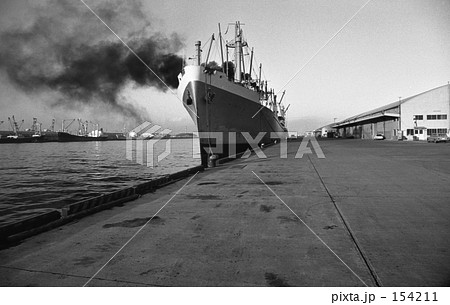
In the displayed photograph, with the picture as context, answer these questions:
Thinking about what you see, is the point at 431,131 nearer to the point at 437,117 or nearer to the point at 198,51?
the point at 437,117

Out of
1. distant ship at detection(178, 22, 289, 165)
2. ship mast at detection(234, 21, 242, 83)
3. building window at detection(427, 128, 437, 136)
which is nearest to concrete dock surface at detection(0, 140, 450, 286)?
distant ship at detection(178, 22, 289, 165)

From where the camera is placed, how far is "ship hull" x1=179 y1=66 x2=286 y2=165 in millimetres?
26719

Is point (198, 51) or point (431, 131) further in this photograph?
point (431, 131)

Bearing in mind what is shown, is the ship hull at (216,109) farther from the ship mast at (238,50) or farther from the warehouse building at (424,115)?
the warehouse building at (424,115)

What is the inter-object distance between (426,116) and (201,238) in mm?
68473

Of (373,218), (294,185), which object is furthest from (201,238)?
(294,185)

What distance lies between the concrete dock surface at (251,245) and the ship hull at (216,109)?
56.1ft

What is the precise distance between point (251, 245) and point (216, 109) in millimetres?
24221

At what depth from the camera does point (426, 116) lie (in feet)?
190

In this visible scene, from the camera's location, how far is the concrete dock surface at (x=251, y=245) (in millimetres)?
3355

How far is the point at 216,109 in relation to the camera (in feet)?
91.7

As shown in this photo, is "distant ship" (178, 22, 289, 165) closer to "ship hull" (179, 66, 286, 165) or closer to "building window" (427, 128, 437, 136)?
"ship hull" (179, 66, 286, 165)

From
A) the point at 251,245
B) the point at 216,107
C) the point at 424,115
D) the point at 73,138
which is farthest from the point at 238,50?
the point at 73,138

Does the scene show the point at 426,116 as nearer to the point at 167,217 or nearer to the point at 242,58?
the point at 242,58
